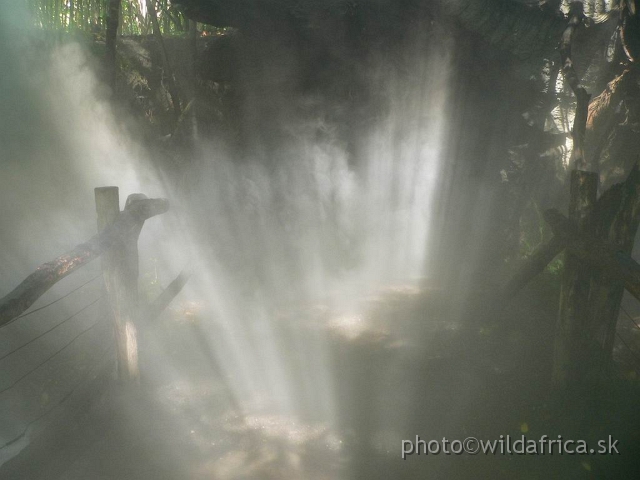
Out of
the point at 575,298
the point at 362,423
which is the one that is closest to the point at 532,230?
the point at 575,298

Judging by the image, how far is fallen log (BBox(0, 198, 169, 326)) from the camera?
2680mm

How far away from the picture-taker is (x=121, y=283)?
14.0ft

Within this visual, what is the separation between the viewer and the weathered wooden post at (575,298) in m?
3.95

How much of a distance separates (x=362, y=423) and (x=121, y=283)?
260 cm

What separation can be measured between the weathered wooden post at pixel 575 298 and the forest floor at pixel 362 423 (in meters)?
0.40

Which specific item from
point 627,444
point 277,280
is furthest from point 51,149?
point 627,444

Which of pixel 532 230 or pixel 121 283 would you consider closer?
pixel 121 283

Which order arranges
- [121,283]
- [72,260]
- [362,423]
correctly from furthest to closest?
[362,423]
[121,283]
[72,260]

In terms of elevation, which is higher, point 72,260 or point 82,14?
point 82,14

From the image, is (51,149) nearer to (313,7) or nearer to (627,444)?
(313,7)

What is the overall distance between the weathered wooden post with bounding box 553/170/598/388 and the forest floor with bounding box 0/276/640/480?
0.40 metres

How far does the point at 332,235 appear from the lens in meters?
8.75

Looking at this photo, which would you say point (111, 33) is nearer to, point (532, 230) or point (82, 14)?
point (82, 14)

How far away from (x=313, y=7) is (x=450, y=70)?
2533mm
